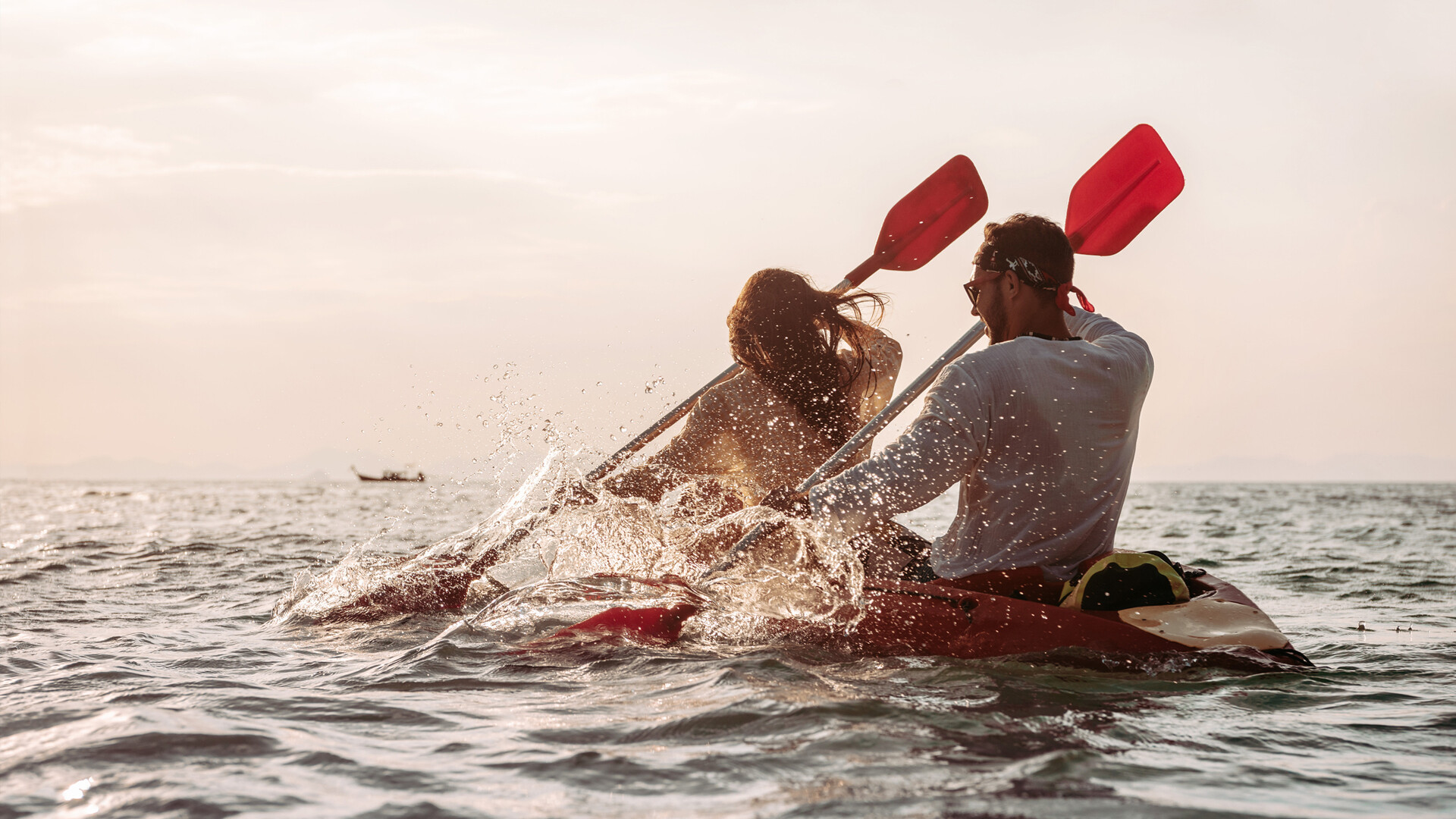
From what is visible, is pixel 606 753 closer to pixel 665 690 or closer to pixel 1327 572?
pixel 665 690

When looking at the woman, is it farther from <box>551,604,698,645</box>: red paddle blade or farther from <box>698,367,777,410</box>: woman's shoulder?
<box>551,604,698,645</box>: red paddle blade

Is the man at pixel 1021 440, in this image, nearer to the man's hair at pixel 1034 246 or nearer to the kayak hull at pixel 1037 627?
the man's hair at pixel 1034 246

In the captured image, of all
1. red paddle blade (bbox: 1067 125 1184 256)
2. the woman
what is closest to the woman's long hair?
the woman

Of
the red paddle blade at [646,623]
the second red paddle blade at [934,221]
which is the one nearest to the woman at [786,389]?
the red paddle blade at [646,623]

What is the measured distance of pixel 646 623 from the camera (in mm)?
4090

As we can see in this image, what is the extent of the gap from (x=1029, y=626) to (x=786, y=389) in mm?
1501

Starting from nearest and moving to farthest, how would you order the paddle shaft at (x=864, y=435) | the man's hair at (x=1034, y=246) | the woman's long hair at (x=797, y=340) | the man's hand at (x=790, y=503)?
the man's hair at (x=1034, y=246)
the man's hand at (x=790, y=503)
the paddle shaft at (x=864, y=435)
the woman's long hair at (x=797, y=340)

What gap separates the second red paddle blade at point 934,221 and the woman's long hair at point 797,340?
1.67 metres

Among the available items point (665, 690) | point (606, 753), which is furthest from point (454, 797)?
point (665, 690)

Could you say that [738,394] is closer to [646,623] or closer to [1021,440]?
[646,623]

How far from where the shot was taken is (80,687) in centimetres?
357

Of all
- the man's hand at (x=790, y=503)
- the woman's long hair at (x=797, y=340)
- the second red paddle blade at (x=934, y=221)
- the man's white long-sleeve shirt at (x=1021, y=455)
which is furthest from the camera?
the second red paddle blade at (x=934, y=221)

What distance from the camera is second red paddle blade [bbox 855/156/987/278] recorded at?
6.07 meters

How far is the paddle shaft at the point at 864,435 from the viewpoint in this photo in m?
4.07
